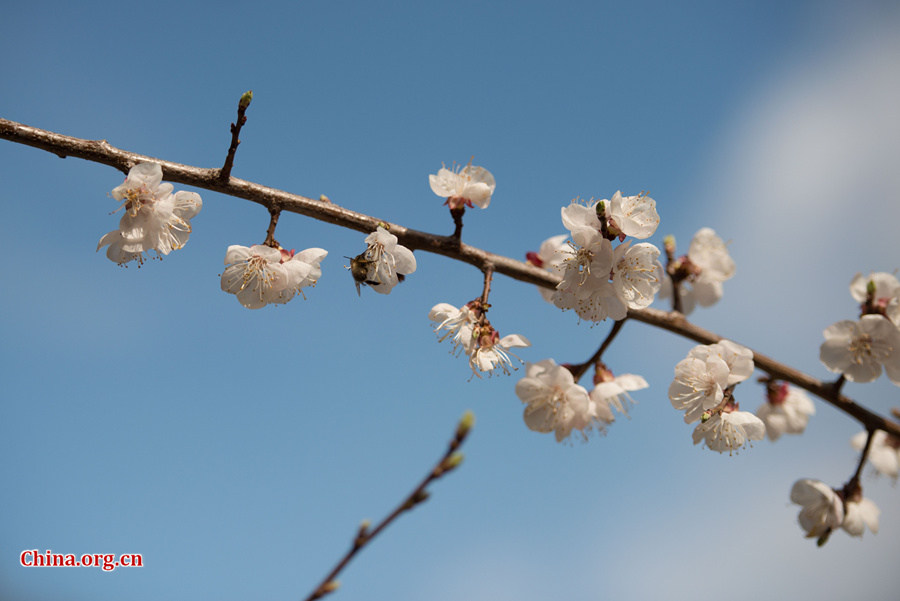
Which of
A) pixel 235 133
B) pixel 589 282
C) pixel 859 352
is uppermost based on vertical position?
pixel 235 133

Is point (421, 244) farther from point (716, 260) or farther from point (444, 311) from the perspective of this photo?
point (716, 260)

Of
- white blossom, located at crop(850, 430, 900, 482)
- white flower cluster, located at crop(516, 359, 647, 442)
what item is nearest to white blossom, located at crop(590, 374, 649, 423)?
white flower cluster, located at crop(516, 359, 647, 442)

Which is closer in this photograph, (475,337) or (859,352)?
(475,337)

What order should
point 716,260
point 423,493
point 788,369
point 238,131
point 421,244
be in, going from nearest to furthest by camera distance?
point 423,493 < point 238,131 < point 421,244 < point 788,369 < point 716,260

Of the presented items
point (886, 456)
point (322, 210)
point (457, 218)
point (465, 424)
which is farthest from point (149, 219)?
point (886, 456)

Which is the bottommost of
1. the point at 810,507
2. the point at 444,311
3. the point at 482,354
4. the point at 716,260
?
the point at 810,507

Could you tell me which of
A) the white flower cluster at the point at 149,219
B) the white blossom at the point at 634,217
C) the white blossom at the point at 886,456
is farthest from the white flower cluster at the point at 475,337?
the white blossom at the point at 886,456

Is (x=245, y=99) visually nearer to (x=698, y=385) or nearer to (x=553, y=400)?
(x=553, y=400)

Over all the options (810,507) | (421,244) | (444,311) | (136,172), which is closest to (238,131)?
(136,172)
